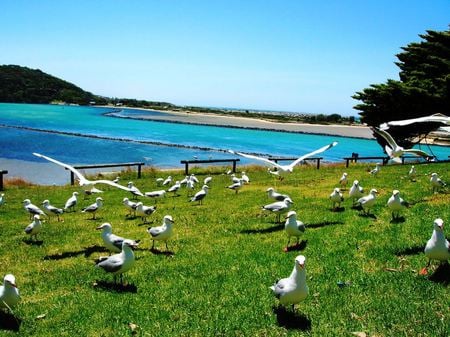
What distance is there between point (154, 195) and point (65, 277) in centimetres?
944

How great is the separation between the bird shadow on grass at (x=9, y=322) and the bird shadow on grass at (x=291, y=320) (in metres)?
3.80

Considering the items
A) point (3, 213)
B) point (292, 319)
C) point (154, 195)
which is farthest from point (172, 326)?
point (3, 213)

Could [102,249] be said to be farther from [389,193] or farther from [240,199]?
[389,193]

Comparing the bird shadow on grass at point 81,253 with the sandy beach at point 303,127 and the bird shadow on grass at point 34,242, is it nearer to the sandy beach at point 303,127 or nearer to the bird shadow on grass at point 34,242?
the bird shadow on grass at point 34,242

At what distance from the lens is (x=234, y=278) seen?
8328mm

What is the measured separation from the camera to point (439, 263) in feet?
26.9

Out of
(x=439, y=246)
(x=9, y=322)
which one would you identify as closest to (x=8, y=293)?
(x=9, y=322)

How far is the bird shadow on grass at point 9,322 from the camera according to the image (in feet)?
21.1

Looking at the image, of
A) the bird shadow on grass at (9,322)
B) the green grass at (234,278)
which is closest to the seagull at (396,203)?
the green grass at (234,278)

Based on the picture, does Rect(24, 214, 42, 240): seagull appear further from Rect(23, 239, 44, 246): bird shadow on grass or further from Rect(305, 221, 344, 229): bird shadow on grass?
Rect(305, 221, 344, 229): bird shadow on grass

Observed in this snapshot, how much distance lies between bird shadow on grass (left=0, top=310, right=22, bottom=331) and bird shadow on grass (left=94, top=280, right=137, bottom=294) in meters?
1.76

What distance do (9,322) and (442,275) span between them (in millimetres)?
7035

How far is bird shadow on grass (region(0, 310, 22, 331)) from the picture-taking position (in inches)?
253

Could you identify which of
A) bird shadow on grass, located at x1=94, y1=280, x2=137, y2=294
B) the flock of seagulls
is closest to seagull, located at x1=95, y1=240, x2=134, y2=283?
the flock of seagulls
